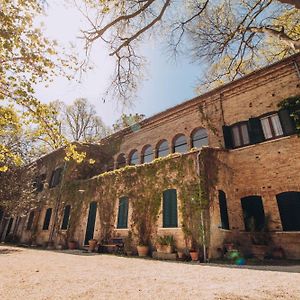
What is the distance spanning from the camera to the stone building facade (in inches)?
391

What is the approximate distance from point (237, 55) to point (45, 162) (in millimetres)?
19901

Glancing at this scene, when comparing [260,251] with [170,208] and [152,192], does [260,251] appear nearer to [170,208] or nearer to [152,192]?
[170,208]

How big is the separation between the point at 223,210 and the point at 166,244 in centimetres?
311

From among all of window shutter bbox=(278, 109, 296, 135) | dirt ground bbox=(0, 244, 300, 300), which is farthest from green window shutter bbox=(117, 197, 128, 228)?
window shutter bbox=(278, 109, 296, 135)

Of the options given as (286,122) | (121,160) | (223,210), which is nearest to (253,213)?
(223,210)

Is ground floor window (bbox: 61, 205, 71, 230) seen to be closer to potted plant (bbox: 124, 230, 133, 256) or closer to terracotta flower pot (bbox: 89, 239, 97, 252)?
terracotta flower pot (bbox: 89, 239, 97, 252)

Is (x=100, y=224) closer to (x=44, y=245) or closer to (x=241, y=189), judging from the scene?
(x=44, y=245)

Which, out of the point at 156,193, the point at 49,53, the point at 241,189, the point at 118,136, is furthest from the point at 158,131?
the point at 49,53

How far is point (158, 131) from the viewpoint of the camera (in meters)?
16.0

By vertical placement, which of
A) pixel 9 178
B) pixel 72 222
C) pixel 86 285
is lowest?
pixel 86 285

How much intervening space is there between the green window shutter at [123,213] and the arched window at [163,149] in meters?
4.11

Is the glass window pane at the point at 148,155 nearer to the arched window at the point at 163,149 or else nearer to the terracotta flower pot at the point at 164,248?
the arched window at the point at 163,149

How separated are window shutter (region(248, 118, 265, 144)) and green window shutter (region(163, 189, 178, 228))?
5.04 metres

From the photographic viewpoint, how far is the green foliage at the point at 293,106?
10242 mm
